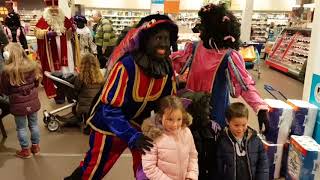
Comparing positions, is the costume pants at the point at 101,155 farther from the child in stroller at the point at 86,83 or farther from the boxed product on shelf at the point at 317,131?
the child in stroller at the point at 86,83

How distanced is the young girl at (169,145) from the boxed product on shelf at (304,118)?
1.43 metres

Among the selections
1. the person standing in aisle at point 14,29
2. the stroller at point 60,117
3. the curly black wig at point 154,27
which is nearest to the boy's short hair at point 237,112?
the curly black wig at point 154,27

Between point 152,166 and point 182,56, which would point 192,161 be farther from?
point 182,56

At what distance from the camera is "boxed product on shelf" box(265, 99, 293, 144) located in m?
3.10

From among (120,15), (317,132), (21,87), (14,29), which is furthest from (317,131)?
(120,15)

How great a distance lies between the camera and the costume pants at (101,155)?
2.34 meters

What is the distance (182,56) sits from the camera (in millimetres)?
2791

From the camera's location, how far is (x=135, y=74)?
215 centimetres

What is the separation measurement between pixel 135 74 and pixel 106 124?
A: 38 cm

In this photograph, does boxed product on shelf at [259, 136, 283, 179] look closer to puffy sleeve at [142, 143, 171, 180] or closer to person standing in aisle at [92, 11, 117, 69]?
puffy sleeve at [142, 143, 171, 180]

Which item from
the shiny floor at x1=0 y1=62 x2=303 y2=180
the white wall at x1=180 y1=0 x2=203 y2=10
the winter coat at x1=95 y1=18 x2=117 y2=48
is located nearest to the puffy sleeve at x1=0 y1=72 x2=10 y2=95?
the shiny floor at x1=0 y1=62 x2=303 y2=180

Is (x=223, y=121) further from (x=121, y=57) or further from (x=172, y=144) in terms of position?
(x=121, y=57)

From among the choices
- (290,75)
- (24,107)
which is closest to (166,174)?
(24,107)

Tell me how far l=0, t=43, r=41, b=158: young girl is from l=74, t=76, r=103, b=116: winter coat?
0.69 meters
